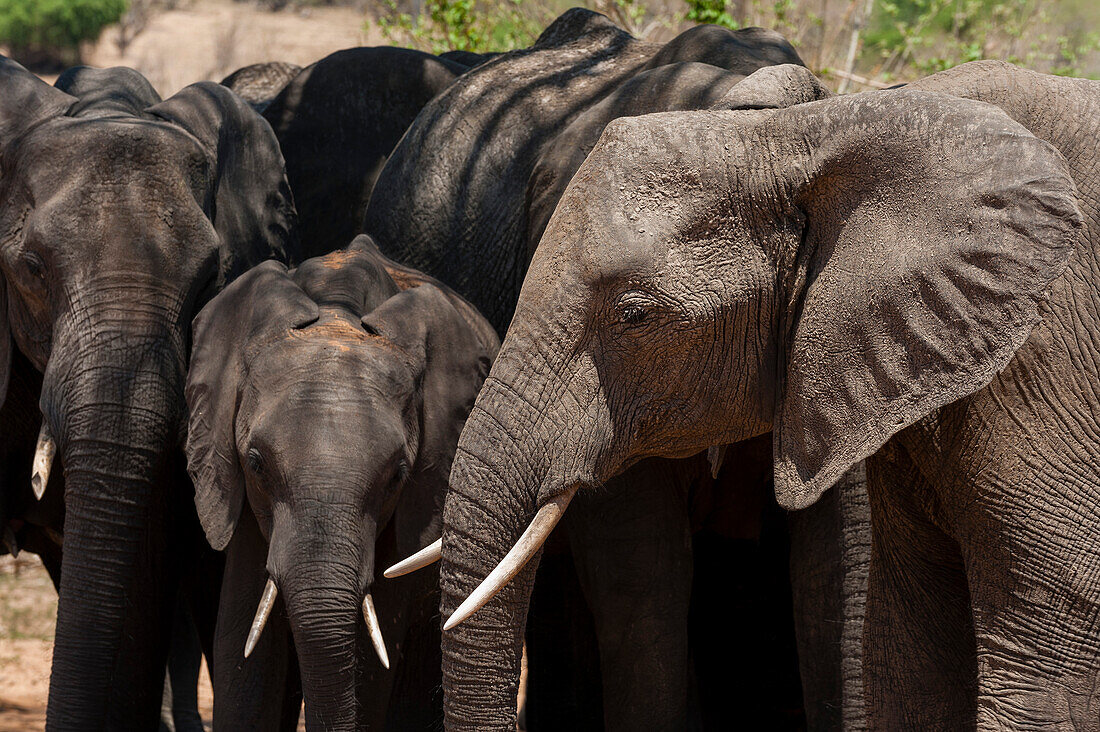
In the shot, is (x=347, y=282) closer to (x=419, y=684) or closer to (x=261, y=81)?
(x=419, y=684)

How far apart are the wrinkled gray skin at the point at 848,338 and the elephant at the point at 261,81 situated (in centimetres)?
429

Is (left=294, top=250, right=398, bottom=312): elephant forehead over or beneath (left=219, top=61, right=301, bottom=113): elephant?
over

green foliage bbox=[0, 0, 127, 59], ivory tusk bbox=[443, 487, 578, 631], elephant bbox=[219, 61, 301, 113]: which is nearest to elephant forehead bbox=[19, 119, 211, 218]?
ivory tusk bbox=[443, 487, 578, 631]

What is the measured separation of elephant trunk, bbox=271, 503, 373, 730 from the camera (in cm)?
346

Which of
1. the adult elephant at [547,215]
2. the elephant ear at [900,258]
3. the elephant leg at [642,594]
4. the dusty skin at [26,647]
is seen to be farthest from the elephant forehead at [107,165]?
the dusty skin at [26,647]

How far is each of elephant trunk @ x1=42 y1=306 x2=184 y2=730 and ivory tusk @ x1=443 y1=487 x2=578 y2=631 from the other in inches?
67.4

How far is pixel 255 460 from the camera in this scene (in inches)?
144

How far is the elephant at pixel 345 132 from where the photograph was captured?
609 cm

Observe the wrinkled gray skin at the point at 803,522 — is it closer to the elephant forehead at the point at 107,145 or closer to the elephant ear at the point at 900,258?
the elephant ear at the point at 900,258

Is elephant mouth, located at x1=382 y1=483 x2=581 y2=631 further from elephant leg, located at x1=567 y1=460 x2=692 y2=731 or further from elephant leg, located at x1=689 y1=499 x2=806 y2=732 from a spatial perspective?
elephant leg, located at x1=689 y1=499 x2=806 y2=732

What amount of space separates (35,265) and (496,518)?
2.09 m

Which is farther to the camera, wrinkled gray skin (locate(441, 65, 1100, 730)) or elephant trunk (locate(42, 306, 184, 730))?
elephant trunk (locate(42, 306, 184, 730))

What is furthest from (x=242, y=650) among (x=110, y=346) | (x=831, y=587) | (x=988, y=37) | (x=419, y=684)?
(x=988, y=37)

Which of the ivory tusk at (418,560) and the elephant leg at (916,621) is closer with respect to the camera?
the ivory tusk at (418,560)
